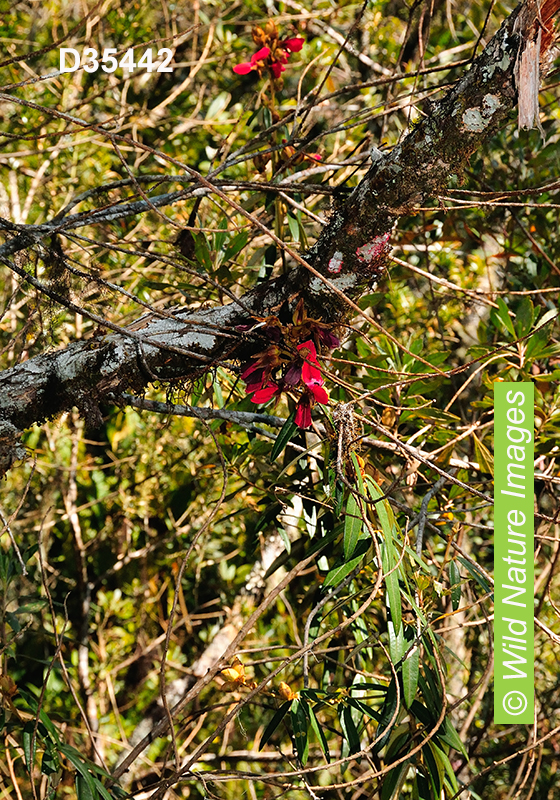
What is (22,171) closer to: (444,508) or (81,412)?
(81,412)

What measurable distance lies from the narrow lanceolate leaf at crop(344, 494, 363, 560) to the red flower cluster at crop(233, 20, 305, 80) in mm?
799

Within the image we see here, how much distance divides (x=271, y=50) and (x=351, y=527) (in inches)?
33.7

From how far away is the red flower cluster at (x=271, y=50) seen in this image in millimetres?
1212

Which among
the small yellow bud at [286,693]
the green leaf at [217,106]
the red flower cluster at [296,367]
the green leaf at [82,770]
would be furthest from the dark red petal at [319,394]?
the green leaf at [217,106]

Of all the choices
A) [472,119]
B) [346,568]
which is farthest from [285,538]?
[472,119]

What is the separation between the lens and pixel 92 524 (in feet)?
7.68

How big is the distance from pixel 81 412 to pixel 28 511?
4.84ft

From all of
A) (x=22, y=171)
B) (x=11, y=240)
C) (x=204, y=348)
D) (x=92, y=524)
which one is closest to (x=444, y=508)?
(x=204, y=348)

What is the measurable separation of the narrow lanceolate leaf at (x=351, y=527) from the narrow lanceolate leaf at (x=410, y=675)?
0.47ft

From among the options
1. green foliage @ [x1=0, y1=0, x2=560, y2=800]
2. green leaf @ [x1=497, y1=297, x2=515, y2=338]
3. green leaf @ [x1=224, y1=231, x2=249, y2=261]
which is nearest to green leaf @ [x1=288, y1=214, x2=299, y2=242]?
green foliage @ [x1=0, y1=0, x2=560, y2=800]

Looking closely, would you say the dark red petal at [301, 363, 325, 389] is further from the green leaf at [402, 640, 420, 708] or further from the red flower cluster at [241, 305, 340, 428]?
the green leaf at [402, 640, 420, 708]

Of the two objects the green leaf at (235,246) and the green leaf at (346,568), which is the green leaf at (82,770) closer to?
the green leaf at (346,568)

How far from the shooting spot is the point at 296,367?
2.88ft

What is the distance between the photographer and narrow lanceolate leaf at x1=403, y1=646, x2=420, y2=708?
0.84 metres
